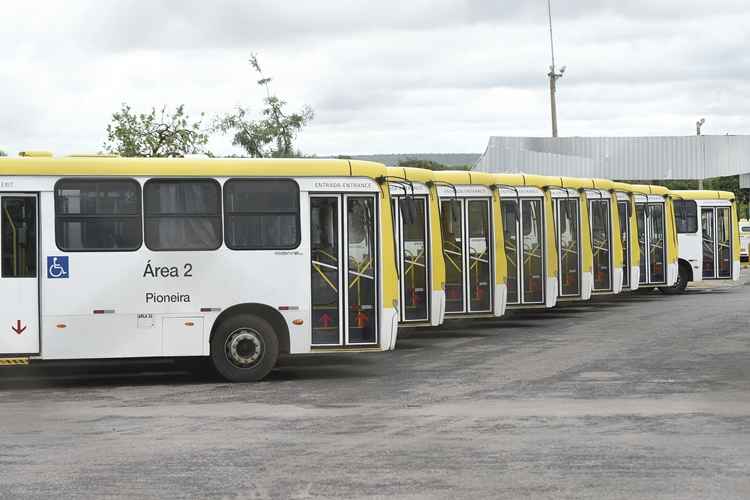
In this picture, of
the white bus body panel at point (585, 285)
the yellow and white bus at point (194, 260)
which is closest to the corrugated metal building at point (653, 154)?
the white bus body panel at point (585, 285)

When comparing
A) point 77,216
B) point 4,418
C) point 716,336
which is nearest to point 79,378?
point 77,216

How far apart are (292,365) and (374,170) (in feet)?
11.7

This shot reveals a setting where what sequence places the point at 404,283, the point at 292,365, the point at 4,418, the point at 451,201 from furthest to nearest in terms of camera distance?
the point at 451,201, the point at 404,283, the point at 292,365, the point at 4,418

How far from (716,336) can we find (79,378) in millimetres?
10878

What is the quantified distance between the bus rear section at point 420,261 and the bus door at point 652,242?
13482mm

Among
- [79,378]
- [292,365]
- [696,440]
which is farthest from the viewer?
[292,365]

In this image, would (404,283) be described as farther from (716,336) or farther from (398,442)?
(398,442)

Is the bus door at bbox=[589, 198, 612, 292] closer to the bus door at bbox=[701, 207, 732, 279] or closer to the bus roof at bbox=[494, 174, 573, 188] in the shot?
the bus roof at bbox=[494, 174, 573, 188]

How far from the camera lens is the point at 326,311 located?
16.8 meters

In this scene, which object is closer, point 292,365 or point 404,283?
point 292,365

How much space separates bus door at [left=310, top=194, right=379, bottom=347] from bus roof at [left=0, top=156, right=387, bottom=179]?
349 millimetres

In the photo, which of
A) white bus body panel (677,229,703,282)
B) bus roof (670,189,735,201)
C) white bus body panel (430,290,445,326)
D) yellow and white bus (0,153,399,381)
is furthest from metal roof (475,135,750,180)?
yellow and white bus (0,153,399,381)

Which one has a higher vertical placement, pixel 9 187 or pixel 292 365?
pixel 9 187

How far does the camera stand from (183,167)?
16.5 meters
